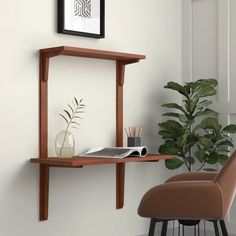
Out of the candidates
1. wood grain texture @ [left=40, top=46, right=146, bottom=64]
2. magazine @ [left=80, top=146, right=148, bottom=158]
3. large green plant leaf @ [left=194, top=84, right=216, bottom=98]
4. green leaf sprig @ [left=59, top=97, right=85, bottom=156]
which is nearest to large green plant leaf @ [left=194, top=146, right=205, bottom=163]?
large green plant leaf @ [left=194, top=84, right=216, bottom=98]

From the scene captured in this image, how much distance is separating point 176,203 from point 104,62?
143 centimetres

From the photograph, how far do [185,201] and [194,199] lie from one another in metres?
0.05

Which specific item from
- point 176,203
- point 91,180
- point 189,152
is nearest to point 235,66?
point 189,152

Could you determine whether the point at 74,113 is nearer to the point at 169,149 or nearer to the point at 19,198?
the point at 19,198

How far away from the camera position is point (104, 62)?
4324mm

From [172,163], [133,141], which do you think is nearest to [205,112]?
[172,163]

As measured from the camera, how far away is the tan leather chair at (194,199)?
321cm

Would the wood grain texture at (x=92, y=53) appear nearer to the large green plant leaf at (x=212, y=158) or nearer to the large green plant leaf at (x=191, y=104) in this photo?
the large green plant leaf at (x=191, y=104)

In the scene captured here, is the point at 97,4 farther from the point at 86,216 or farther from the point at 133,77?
the point at 86,216

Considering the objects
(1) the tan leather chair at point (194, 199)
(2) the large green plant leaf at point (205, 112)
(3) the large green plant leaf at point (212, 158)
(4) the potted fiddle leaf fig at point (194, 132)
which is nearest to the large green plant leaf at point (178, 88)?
(4) the potted fiddle leaf fig at point (194, 132)

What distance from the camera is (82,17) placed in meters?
4.10

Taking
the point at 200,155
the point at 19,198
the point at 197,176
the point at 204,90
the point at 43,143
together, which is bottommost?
the point at 19,198

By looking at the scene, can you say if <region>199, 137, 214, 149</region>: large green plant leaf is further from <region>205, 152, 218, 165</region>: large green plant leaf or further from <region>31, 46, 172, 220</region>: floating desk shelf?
<region>31, 46, 172, 220</region>: floating desk shelf

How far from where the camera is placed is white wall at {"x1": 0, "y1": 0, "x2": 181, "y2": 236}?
375 centimetres
